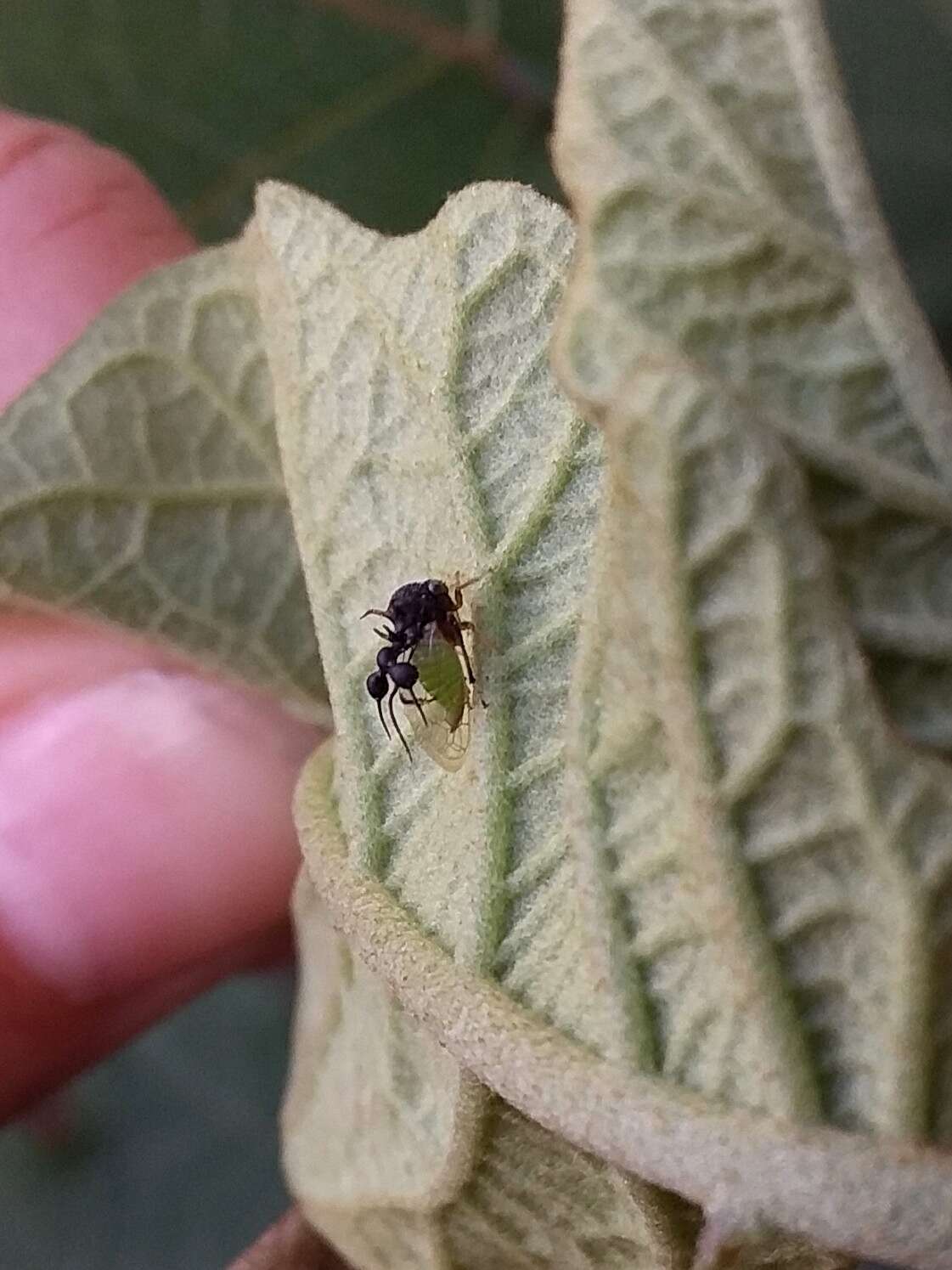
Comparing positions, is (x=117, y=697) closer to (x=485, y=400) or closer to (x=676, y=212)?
(x=485, y=400)

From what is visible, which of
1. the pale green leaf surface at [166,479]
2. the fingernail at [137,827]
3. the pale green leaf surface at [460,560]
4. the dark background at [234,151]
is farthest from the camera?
the dark background at [234,151]

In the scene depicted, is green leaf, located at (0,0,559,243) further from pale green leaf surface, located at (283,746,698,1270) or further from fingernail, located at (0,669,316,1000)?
pale green leaf surface, located at (283,746,698,1270)

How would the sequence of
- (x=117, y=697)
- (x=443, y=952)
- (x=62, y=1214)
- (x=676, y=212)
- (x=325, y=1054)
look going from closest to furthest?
(x=676, y=212) → (x=443, y=952) → (x=325, y=1054) → (x=117, y=697) → (x=62, y=1214)

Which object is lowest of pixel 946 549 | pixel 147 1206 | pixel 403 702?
pixel 147 1206

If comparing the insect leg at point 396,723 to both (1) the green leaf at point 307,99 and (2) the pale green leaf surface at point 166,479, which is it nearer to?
(2) the pale green leaf surface at point 166,479

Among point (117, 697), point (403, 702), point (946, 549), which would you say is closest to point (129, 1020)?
point (117, 697)

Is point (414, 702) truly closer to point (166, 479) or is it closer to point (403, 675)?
point (403, 675)

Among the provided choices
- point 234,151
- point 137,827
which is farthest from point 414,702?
point 234,151

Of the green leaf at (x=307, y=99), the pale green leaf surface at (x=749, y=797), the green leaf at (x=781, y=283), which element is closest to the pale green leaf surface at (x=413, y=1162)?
the pale green leaf surface at (x=749, y=797)
